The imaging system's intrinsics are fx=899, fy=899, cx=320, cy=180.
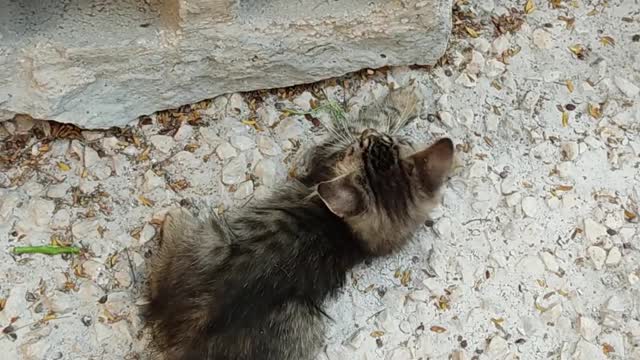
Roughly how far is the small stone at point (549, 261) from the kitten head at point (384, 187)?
370 mm

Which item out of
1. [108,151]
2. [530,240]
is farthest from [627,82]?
[108,151]

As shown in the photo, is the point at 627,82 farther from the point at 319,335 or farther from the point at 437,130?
→ the point at 319,335

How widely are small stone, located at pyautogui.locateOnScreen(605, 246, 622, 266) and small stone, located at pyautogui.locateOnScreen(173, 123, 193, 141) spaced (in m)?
1.17

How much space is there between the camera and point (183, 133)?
→ 242 cm

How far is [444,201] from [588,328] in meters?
0.50

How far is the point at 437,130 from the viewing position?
8.17 ft

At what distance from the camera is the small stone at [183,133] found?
95.0 inches

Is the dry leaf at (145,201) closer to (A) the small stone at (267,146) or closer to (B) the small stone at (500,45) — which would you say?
(A) the small stone at (267,146)

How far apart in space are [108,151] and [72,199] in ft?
0.52

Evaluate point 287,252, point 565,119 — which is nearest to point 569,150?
point 565,119

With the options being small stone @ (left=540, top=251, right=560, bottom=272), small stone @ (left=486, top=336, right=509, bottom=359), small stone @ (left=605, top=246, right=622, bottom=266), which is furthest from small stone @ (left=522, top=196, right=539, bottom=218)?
small stone @ (left=486, top=336, right=509, bottom=359)

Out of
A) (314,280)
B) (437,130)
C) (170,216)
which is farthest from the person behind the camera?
(437,130)

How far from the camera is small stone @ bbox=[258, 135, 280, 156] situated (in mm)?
2422

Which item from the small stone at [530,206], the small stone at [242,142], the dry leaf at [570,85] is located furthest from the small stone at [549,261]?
the small stone at [242,142]
